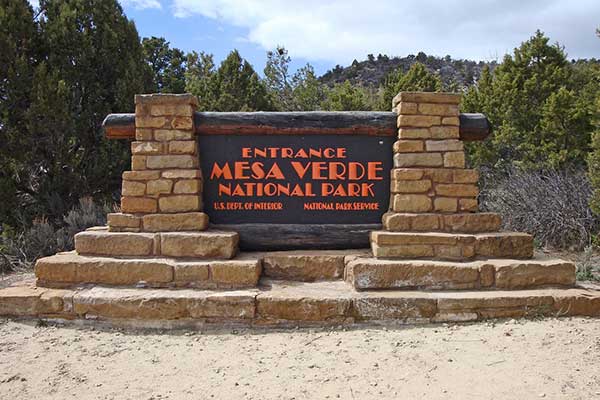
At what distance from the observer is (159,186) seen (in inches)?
177

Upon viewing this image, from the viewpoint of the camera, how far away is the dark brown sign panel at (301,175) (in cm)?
474

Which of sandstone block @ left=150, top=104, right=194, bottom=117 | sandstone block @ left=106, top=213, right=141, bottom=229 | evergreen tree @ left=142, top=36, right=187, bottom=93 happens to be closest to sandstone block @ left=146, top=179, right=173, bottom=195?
sandstone block @ left=106, top=213, right=141, bottom=229

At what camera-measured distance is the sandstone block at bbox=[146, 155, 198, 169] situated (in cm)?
452

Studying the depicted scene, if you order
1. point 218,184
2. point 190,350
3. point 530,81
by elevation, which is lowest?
point 190,350

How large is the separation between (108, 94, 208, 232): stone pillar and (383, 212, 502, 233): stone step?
1885 mm

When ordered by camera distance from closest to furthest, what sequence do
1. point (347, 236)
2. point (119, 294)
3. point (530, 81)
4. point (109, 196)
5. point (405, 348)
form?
point (405, 348), point (119, 294), point (347, 236), point (109, 196), point (530, 81)

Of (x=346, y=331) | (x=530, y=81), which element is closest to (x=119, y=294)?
(x=346, y=331)

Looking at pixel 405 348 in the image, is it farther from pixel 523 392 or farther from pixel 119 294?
pixel 119 294

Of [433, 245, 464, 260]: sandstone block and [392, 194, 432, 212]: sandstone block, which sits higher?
[392, 194, 432, 212]: sandstone block

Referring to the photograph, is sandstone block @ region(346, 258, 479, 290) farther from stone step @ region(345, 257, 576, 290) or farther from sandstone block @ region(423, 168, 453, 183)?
sandstone block @ region(423, 168, 453, 183)

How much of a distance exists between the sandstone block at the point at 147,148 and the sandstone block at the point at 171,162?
3.2 inches

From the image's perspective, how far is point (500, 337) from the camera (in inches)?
140

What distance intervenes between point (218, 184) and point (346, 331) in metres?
2.01

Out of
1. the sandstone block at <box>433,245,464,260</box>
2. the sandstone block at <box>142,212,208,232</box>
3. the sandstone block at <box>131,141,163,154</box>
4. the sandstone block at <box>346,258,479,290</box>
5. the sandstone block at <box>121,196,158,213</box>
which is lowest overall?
the sandstone block at <box>346,258,479,290</box>
